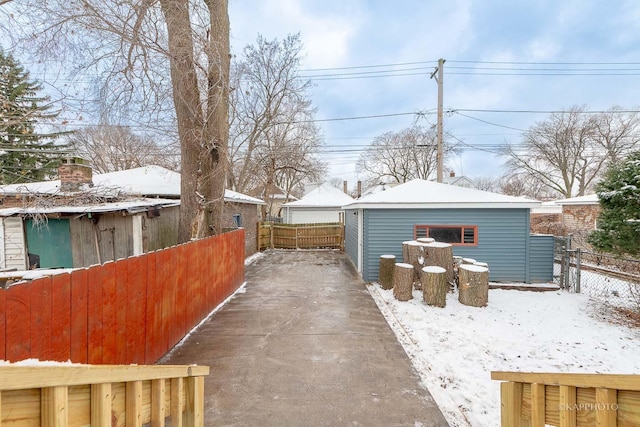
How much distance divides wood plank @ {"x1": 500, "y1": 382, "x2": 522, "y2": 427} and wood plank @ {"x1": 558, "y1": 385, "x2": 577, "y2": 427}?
37cm

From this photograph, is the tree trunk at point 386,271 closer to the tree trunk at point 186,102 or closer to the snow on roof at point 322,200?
the tree trunk at point 186,102

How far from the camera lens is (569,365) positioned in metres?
3.96

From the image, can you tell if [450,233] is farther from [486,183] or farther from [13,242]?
[486,183]

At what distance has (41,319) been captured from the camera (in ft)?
7.31

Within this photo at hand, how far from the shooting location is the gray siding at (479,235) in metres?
8.19

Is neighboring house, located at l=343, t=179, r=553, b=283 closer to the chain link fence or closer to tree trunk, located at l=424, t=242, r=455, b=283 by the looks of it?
the chain link fence

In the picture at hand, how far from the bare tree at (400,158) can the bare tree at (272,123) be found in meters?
9.60

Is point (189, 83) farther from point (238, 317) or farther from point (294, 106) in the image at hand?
point (294, 106)

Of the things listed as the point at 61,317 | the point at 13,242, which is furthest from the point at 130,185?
the point at 61,317

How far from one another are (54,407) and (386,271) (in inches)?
287

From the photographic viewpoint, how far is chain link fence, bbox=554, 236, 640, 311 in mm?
6690

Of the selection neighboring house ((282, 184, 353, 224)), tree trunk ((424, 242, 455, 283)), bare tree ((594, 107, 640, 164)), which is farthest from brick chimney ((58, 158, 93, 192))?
bare tree ((594, 107, 640, 164))

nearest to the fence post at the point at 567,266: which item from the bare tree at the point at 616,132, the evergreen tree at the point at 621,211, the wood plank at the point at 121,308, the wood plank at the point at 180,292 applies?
the evergreen tree at the point at 621,211

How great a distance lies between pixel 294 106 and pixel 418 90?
7.89 metres
